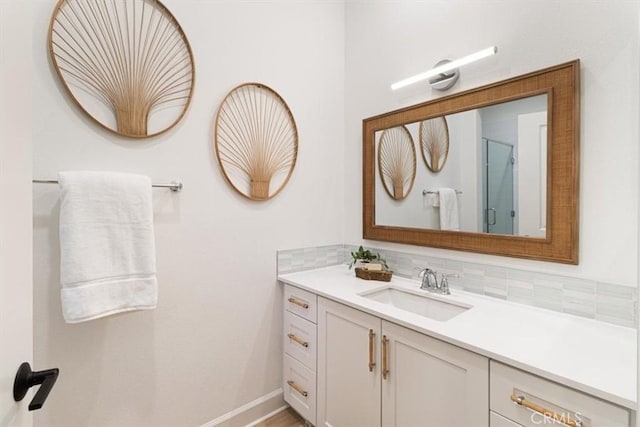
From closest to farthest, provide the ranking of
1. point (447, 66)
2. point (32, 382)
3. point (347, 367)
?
point (32, 382)
point (347, 367)
point (447, 66)

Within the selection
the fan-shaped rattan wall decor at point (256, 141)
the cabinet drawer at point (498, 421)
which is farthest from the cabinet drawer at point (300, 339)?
the cabinet drawer at point (498, 421)

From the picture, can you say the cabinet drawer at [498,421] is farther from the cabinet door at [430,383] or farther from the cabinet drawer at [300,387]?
the cabinet drawer at [300,387]

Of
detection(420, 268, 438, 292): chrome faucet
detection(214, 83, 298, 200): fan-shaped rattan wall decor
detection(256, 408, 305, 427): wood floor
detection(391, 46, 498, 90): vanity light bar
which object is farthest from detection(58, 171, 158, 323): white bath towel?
detection(391, 46, 498, 90): vanity light bar

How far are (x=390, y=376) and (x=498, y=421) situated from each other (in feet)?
1.38

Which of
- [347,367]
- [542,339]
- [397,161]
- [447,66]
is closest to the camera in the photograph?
[542,339]

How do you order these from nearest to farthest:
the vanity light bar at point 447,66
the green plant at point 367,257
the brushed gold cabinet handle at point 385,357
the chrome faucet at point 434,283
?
the brushed gold cabinet handle at point 385,357
the vanity light bar at point 447,66
the chrome faucet at point 434,283
the green plant at point 367,257

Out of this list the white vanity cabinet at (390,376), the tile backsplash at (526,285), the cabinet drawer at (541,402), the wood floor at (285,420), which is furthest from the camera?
the wood floor at (285,420)

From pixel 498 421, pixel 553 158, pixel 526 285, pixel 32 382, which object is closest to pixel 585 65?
pixel 553 158

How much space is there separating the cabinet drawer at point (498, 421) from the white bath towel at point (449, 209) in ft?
2.90

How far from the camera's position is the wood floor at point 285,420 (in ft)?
5.94

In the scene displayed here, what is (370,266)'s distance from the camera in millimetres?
1880

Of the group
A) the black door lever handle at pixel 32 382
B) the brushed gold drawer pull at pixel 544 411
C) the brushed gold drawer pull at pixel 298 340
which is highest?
the black door lever handle at pixel 32 382

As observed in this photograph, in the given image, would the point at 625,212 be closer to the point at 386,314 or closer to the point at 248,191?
the point at 386,314

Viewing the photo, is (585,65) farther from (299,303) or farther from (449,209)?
(299,303)
